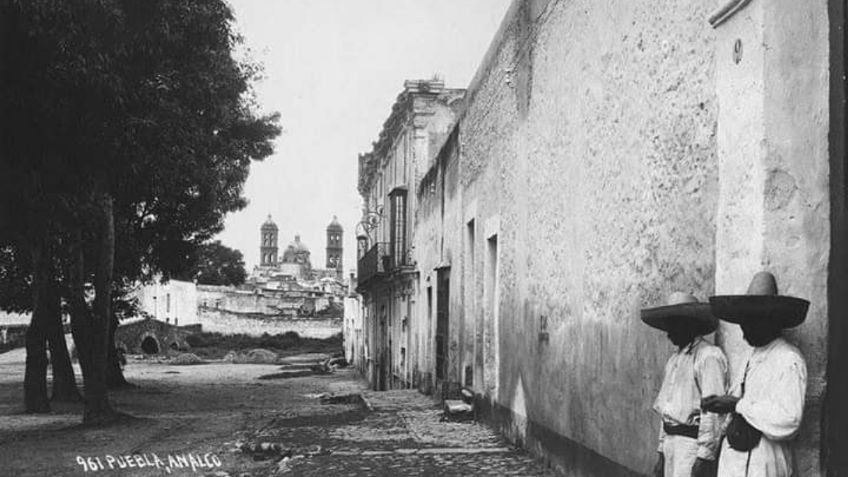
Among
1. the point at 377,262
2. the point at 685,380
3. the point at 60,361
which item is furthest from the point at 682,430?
the point at 377,262

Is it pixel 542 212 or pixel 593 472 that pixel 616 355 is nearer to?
pixel 593 472

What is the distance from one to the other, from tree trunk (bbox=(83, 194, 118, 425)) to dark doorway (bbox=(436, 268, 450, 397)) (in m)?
5.24

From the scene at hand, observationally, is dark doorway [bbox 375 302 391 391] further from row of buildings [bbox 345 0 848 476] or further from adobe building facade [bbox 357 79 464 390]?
row of buildings [bbox 345 0 848 476]

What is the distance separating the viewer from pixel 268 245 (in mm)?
131250

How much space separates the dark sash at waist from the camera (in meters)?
4.27

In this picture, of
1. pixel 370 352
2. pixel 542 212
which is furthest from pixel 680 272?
pixel 370 352

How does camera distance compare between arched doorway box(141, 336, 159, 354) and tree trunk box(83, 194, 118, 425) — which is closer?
tree trunk box(83, 194, 118, 425)

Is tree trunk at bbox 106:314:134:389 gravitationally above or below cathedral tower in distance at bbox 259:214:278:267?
below

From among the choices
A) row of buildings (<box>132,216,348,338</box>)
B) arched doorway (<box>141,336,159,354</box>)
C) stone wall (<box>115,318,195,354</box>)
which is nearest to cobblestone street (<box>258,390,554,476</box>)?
row of buildings (<box>132,216,348,338</box>)

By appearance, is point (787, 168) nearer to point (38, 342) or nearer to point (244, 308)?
point (38, 342)

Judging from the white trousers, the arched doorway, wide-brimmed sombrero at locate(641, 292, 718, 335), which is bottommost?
the arched doorway

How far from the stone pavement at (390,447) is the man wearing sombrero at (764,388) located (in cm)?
436

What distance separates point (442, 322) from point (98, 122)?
304 inches

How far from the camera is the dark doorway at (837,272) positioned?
3566 millimetres
